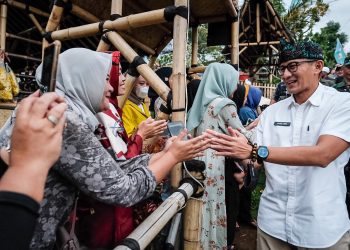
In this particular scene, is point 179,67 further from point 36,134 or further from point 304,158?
point 36,134

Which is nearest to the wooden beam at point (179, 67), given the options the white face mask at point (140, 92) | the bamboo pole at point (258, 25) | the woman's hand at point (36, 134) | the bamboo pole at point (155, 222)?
the bamboo pole at point (155, 222)

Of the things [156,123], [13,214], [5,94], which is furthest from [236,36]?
[5,94]

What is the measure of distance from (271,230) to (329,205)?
0.37 metres

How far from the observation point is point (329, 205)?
4.99ft

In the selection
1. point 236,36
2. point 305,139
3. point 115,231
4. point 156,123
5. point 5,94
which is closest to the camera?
point 115,231

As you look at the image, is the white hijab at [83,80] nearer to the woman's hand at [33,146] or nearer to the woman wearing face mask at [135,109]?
the woman's hand at [33,146]

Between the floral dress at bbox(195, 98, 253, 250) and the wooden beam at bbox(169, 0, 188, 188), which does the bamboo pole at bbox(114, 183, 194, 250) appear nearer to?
the wooden beam at bbox(169, 0, 188, 188)

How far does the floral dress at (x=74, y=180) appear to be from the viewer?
36.2 inches

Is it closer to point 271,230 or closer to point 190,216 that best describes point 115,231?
point 190,216

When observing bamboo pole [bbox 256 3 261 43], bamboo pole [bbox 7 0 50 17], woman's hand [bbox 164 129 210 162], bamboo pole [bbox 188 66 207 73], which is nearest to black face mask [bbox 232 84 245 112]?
bamboo pole [bbox 188 66 207 73]

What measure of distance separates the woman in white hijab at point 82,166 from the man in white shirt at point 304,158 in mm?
621

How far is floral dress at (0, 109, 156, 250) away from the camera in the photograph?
0.92m

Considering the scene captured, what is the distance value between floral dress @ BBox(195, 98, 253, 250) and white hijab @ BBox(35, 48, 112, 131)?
130 centimetres

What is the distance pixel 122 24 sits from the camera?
2.17 metres
